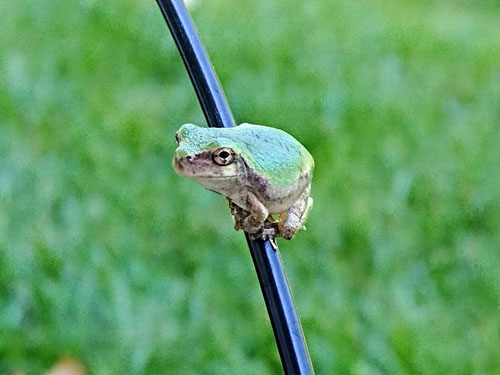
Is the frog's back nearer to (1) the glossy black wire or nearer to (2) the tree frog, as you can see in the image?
(2) the tree frog

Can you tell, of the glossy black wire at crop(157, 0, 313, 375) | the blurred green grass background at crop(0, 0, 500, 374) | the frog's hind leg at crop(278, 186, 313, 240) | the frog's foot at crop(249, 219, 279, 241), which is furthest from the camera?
the blurred green grass background at crop(0, 0, 500, 374)

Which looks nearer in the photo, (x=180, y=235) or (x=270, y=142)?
(x=270, y=142)

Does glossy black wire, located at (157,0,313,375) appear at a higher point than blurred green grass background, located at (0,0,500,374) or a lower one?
higher

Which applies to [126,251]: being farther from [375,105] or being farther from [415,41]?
[415,41]

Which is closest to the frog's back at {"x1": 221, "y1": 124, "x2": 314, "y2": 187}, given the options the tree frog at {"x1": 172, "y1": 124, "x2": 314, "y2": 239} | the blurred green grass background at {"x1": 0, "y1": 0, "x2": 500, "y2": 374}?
the tree frog at {"x1": 172, "y1": 124, "x2": 314, "y2": 239}

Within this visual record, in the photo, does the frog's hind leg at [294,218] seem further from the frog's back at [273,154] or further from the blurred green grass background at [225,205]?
the blurred green grass background at [225,205]

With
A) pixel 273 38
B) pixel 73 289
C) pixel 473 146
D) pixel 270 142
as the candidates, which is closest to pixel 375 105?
pixel 473 146

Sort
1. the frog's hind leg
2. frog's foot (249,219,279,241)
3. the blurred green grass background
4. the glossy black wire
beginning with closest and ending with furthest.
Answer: the glossy black wire < frog's foot (249,219,279,241) < the frog's hind leg < the blurred green grass background
